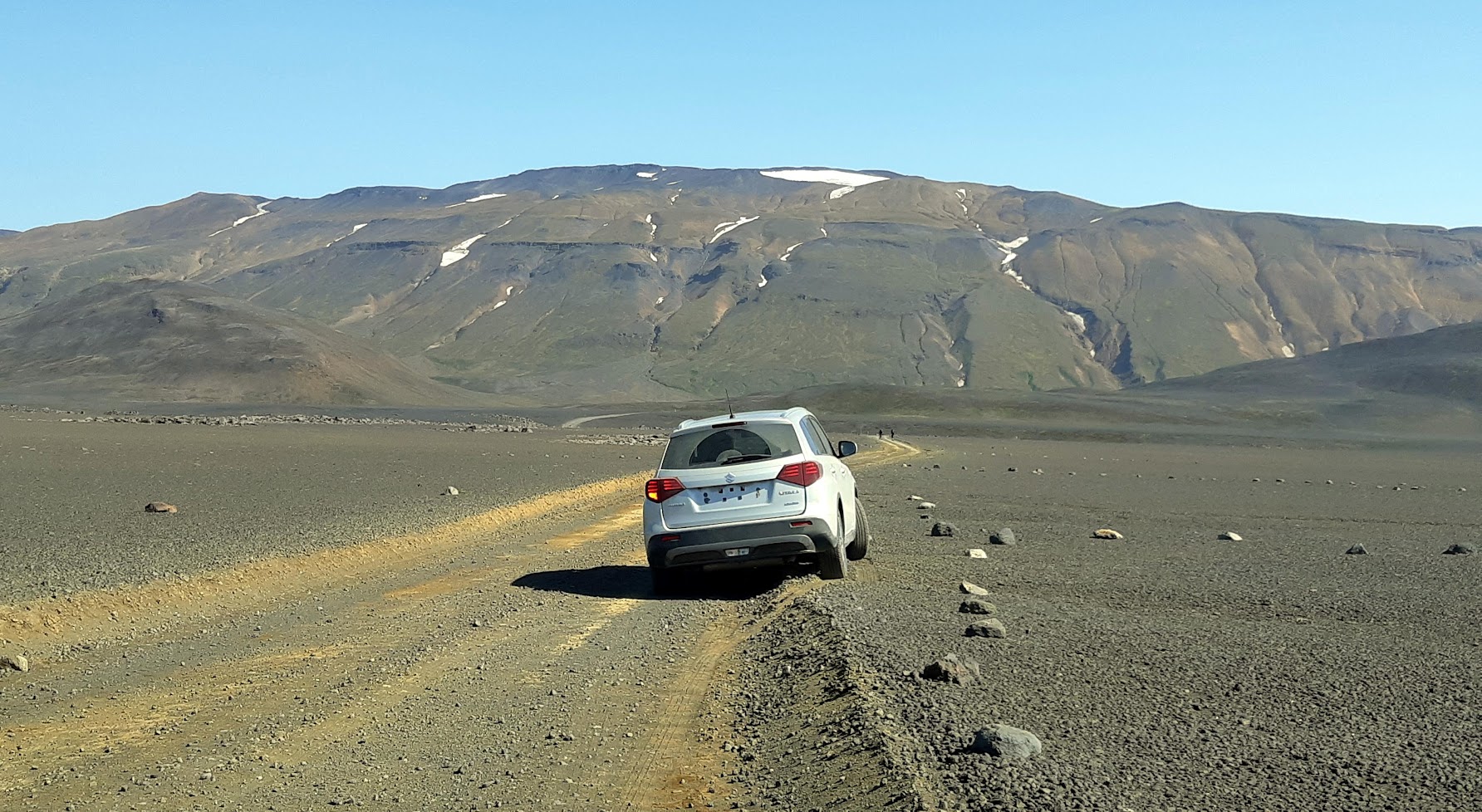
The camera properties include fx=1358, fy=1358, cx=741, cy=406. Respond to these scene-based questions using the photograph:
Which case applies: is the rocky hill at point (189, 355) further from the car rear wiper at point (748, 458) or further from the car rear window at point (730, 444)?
the car rear wiper at point (748, 458)

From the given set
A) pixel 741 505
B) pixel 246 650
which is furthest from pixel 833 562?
pixel 246 650

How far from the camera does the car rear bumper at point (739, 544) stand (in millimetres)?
12281

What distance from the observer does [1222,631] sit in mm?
10000

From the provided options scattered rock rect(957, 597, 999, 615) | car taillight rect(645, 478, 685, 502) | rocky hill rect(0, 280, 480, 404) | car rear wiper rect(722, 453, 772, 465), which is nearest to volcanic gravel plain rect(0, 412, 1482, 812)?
scattered rock rect(957, 597, 999, 615)

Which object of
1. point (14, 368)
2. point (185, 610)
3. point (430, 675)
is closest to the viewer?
point (430, 675)

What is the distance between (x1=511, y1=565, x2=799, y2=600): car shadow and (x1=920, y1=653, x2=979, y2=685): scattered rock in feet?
14.7

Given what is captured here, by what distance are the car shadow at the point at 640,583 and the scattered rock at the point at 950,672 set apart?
448 centimetres

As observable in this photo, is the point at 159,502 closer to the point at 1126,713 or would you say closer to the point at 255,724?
the point at 255,724

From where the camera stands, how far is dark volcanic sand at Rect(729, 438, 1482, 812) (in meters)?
5.87

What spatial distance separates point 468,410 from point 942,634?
10993 cm

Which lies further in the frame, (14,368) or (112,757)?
(14,368)

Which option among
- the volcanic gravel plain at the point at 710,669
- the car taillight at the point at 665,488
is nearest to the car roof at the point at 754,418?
the car taillight at the point at 665,488

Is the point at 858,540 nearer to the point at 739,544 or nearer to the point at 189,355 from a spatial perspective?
the point at 739,544

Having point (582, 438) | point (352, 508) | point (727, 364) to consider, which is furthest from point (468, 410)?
point (352, 508)
